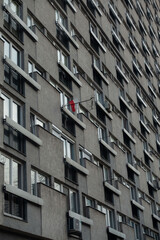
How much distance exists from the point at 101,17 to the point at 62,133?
13793 millimetres

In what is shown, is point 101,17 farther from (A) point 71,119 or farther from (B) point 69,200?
(B) point 69,200

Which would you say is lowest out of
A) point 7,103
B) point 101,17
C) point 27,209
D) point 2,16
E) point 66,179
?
point 27,209

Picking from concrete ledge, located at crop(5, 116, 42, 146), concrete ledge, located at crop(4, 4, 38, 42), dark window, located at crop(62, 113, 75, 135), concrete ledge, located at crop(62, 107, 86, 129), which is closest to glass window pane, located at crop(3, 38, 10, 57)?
concrete ledge, located at crop(4, 4, 38, 42)

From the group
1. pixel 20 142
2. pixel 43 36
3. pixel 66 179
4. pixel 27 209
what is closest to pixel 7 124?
pixel 20 142

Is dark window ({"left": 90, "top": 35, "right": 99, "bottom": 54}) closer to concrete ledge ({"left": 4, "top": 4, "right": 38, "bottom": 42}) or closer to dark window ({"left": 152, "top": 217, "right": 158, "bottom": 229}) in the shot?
concrete ledge ({"left": 4, "top": 4, "right": 38, "bottom": 42})


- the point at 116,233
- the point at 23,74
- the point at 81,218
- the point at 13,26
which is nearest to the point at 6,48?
the point at 23,74

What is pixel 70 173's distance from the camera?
22219 millimetres

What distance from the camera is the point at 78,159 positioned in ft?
75.9

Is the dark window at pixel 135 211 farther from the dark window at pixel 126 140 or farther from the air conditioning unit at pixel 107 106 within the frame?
the air conditioning unit at pixel 107 106

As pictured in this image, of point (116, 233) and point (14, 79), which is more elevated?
point (14, 79)

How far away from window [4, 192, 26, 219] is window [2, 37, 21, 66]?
6.19 m

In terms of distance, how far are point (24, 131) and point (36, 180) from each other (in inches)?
83.6

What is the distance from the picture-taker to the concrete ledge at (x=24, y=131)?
18.0 metres

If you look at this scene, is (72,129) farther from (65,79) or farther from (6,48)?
(6,48)
